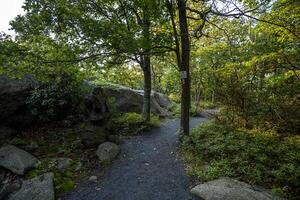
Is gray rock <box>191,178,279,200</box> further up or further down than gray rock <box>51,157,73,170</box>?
further up

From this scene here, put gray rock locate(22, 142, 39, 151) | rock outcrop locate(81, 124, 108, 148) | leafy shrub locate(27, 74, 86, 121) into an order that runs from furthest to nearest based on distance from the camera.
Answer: leafy shrub locate(27, 74, 86, 121) → rock outcrop locate(81, 124, 108, 148) → gray rock locate(22, 142, 39, 151)

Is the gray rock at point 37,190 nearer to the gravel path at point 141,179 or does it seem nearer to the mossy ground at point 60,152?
the mossy ground at point 60,152

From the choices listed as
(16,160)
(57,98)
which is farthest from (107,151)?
(57,98)

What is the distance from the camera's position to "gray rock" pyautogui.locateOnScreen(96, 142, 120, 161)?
5.17 meters

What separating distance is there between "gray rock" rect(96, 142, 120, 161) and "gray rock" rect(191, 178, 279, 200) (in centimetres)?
245

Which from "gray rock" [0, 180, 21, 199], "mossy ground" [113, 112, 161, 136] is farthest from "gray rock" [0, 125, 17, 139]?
"mossy ground" [113, 112, 161, 136]

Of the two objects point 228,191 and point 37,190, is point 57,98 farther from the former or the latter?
point 228,191

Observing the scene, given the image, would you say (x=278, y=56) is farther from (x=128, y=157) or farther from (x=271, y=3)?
(x=128, y=157)

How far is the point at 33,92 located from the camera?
6.46 meters

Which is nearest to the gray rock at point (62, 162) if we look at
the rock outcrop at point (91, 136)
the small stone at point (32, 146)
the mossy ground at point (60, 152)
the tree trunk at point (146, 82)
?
the mossy ground at point (60, 152)

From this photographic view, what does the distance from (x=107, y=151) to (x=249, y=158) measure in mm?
3453

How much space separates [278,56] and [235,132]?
2.47 m

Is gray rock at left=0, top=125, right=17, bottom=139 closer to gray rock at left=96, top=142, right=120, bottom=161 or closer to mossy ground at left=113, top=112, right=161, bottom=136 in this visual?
→ gray rock at left=96, top=142, right=120, bottom=161

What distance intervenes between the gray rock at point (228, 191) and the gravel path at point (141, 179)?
0.87ft
